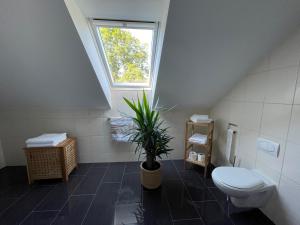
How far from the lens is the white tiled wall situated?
226 centimetres

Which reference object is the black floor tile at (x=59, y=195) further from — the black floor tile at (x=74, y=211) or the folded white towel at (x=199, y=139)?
the folded white towel at (x=199, y=139)

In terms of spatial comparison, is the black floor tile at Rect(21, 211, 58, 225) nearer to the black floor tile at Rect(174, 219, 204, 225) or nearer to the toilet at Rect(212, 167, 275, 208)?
the black floor tile at Rect(174, 219, 204, 225)

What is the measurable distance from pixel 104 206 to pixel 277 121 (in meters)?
1.91

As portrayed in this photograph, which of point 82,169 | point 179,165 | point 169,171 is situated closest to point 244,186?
point 169,171


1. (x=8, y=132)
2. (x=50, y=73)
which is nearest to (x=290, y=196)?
(x=50, y=73)

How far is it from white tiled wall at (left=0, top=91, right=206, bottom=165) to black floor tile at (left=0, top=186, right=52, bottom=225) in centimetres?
74

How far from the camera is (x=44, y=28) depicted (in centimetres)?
118

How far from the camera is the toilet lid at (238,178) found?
1.25m

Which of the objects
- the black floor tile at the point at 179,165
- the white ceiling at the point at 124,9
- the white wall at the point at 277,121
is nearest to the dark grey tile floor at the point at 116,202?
the black floor tile at the point at 179,165

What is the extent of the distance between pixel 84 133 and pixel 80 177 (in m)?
0.66

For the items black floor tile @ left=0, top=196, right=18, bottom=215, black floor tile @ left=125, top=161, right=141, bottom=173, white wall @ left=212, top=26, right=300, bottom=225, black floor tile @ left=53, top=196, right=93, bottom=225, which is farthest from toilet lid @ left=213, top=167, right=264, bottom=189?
black floor tile @ left=0, top=196, right=18, bottom=215

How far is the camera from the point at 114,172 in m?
2.21

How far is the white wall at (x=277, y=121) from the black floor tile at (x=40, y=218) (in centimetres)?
212

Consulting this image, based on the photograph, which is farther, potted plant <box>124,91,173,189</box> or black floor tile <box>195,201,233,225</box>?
potted plant <box>124,91,173,189</box>
